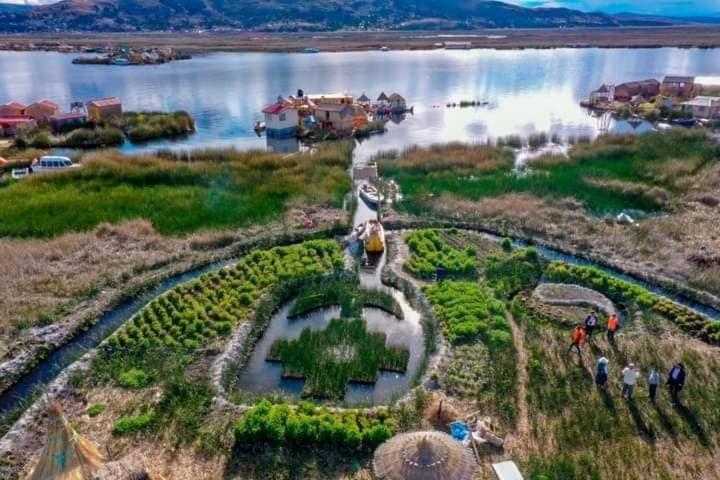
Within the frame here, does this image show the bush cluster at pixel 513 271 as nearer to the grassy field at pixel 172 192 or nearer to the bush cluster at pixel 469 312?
the bush cluster at pixel 469 312

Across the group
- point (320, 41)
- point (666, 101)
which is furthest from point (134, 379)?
point (320, 41)

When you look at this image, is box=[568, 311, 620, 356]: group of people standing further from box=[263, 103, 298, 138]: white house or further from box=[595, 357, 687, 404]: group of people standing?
box=[263, 103, 298, 138]: white house

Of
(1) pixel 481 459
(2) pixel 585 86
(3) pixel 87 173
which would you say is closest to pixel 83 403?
(1) pixel 481 459

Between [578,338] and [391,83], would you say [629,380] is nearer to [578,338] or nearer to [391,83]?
[578,338]

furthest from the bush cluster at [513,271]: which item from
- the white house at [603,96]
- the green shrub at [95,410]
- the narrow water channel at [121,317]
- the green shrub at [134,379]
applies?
the white house at [603,96]

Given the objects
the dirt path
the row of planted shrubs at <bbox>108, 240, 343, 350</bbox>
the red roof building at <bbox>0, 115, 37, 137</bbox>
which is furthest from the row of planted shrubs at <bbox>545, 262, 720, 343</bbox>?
the red roof building at <bbox>0, 115, 37, 137</bbox>

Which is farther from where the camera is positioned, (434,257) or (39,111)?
(39,111)

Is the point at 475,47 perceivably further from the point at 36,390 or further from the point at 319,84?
the point at 36,390
